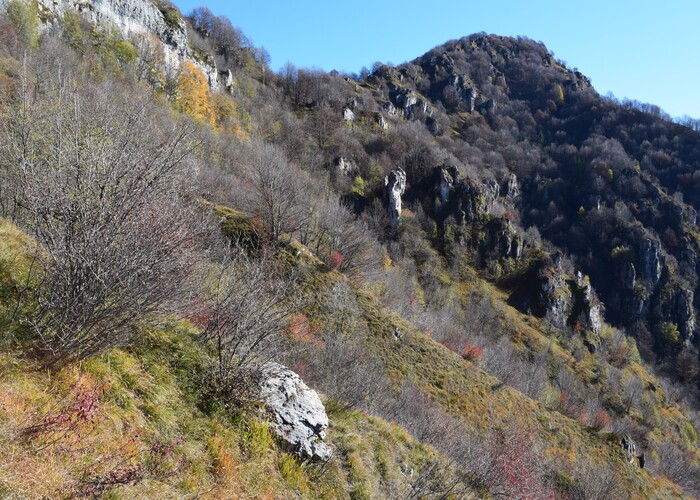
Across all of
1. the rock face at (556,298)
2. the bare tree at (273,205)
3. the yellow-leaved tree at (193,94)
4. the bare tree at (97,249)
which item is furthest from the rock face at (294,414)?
the rock face at (556,298)

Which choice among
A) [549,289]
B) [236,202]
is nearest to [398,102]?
[549,289]

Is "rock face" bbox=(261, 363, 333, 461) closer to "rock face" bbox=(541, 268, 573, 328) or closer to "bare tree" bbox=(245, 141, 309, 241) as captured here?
"bare tree" bbox=(245, 141, 309, 241)

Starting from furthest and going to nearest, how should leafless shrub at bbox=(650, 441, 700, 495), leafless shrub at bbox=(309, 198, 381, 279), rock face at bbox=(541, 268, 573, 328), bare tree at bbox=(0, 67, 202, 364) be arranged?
1. rock face at bbox=(541, 268, 573, 328)
2. leafless shrub at bbox=(650, 441, 700, 495)
3. leafless shrub at bbox=(309, 198, 381, 279)
4. bare tree at bbox=(0, 67, 202, 364)

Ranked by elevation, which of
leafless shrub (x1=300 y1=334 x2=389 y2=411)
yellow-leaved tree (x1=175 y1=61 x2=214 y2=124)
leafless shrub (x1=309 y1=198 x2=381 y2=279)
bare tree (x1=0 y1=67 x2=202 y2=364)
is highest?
yellow-leaved tree (x1=175 y1=61 x2=214 y2=124)

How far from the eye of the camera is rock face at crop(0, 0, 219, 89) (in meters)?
40.1

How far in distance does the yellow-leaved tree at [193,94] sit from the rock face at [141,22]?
140cm

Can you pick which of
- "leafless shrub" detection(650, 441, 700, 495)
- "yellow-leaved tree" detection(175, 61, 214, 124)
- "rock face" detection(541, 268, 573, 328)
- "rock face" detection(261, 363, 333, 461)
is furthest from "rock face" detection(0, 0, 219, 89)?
"leafless shrub" detection(650, 441, 700, 495)

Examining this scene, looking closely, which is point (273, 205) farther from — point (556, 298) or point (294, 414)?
point (556, 298)

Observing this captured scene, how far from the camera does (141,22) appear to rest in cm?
4844

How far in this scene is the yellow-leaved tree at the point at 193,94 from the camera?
44.2m

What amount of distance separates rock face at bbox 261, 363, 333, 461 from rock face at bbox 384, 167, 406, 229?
49867mm

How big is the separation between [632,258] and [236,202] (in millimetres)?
78882

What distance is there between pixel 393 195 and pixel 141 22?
41.0 m

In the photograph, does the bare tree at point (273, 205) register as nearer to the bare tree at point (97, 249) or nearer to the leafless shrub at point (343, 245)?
the leafless shrub at point (343, 245)
